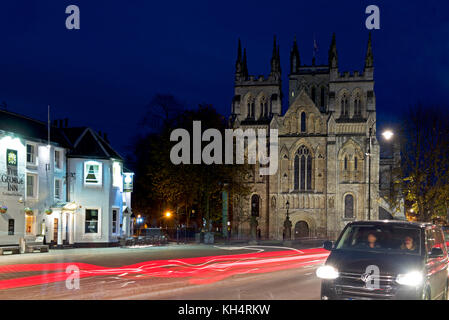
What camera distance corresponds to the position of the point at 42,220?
38.4 m

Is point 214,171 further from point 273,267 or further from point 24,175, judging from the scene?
point 273,267

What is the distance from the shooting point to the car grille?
9.94 meters

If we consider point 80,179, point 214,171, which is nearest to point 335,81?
point 214,171

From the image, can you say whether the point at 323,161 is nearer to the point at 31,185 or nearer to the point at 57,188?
the point at 57,188

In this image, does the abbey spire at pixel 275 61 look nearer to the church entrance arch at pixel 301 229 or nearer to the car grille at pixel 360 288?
the church entrance arch at pixel 301 229

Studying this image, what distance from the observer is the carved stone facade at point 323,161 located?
2709 inches

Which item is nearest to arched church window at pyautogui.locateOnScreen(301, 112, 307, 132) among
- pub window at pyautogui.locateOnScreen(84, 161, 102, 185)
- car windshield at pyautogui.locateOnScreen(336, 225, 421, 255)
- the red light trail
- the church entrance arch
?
the church entrance arch

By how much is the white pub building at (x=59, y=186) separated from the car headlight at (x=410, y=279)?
29.4m

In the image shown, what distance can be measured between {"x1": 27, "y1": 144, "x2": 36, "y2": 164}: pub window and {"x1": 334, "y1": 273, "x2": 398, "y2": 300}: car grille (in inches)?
1233

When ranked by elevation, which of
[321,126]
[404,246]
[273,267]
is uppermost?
[321,126]

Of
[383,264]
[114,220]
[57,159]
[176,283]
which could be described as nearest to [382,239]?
[383,264]

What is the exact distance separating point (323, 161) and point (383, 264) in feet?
199

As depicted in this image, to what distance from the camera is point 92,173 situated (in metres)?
42.2
